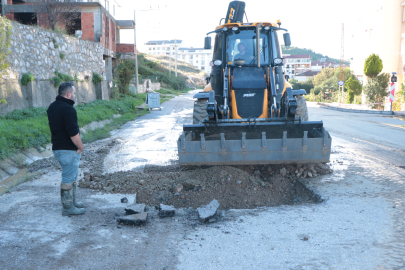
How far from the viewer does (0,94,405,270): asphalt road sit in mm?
3643

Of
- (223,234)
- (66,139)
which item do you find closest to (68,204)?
(66,139)

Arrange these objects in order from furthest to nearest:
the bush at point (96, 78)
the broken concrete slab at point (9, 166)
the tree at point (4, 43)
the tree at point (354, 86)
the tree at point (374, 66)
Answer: the tree at point (354, 86) → the tree at point (374, 66) → the bush at point (96, 78) → the tree at point (4, 43) → the broken concrete slab at point (9, 166)

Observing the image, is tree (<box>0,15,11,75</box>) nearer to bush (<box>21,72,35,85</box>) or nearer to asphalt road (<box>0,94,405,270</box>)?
bush (<box>21,72,35,85</box>)

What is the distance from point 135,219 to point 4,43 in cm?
863

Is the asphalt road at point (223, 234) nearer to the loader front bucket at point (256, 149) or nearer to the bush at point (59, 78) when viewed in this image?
the loader front bucket at point (256, 149)

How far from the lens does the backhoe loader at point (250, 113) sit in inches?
244

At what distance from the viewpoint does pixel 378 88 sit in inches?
1117

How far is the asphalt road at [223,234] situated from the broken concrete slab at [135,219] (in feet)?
0.35

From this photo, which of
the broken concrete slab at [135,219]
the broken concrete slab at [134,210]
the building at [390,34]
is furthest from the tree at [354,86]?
the broken concrete slab at [135,219]

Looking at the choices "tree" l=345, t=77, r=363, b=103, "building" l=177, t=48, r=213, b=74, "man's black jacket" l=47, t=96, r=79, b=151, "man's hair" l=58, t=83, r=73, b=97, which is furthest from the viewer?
"building" l=177, t=48, r=213, b=74

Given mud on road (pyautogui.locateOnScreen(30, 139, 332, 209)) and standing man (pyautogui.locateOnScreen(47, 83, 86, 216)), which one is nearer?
standing man (pyautogui.locateOnScreen(47, 83, 86, 216))

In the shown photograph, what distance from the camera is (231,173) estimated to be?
6.32 metres

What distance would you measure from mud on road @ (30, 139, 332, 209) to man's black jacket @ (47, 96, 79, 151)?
4.97 ft

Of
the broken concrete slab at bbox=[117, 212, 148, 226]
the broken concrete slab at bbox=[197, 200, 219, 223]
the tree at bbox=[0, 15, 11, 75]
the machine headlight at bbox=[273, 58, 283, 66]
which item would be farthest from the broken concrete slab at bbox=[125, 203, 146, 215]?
the tree at bbox=[0, 15, 11, 75]
